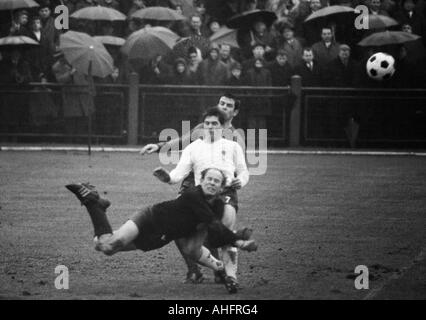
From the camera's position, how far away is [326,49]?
2609 centimetres

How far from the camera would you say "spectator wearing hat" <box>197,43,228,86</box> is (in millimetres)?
26125

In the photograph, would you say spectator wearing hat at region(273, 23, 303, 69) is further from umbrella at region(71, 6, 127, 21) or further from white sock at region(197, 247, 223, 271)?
white sock at region(197, 247, 223, 271)

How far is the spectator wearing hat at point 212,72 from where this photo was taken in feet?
A: 85.7

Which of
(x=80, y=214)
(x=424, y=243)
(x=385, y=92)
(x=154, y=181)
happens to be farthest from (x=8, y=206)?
(x=385, y=92)

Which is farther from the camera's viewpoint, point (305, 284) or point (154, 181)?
point (154, 181)

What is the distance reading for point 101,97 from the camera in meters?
26.7

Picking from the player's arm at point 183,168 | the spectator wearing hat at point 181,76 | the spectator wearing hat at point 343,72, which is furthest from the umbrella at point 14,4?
the player's arm at point 183,168

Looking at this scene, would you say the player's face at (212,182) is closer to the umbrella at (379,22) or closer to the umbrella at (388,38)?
the umbrella at (388,38)

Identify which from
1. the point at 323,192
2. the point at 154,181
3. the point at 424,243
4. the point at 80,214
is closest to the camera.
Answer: the point at 424,243

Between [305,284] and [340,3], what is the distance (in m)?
15.0

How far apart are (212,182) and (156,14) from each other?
1458 cm

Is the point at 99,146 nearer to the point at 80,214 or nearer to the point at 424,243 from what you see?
the point at 80,214

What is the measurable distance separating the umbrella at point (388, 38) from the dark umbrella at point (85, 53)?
5009mm

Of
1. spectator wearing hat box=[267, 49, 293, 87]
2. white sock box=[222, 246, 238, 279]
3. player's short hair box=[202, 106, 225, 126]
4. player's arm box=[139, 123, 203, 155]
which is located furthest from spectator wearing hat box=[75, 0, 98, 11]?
white sock box=[222, 246, 238, 279]
